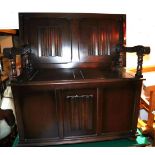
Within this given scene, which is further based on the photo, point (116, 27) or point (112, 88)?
point (116, 27)

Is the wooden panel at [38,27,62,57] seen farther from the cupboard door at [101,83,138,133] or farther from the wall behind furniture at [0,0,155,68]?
the cupboard door at [101,83,138,133]

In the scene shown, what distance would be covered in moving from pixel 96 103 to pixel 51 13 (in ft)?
3.31

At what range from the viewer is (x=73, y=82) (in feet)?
3.98

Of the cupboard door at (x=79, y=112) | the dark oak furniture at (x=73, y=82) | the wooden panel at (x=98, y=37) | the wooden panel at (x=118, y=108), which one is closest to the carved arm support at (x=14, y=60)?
the dark oak furniture at (x=73, y=82)

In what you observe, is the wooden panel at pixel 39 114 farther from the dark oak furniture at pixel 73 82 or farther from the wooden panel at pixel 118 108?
the wooden panel at pixel 118 108

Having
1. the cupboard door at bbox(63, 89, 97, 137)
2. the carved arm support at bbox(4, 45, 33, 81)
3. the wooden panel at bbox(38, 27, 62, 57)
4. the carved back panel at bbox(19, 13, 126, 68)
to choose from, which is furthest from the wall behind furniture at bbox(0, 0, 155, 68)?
the cupboard door at bbox(63, 89, 97, 137)

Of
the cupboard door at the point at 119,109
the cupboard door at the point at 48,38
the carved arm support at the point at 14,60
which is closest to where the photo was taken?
the carved arm support at the point at 14,60

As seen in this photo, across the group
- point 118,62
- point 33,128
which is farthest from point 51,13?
point 33,128

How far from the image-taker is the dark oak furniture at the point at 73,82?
49.1 inches

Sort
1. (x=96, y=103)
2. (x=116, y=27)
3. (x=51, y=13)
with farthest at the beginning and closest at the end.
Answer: (x=116, y=27) → (x=51, y=13) → (x=96, y=103)

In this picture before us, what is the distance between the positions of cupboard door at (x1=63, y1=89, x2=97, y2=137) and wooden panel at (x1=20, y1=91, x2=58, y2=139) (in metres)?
0.10

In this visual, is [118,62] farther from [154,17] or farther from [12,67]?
[12,67]

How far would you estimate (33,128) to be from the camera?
1316 mm
